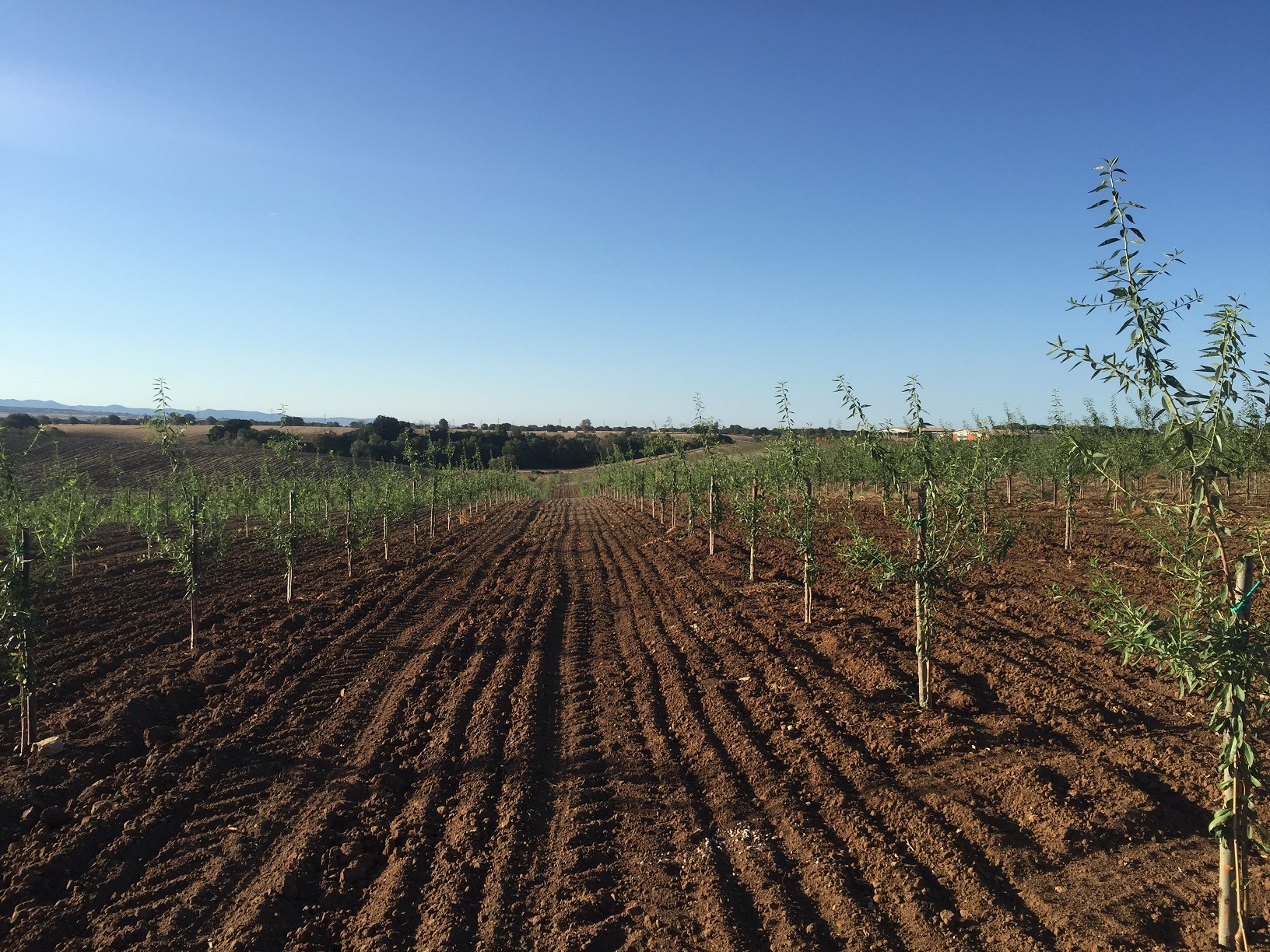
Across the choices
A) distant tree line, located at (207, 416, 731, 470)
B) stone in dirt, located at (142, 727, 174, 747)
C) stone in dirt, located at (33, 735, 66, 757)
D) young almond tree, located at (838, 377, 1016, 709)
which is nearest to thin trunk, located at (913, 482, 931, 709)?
young almond tree, located at (838, 377, 1016, 709)

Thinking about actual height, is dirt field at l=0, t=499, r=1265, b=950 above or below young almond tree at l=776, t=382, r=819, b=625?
below

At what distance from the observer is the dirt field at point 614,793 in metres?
4.61

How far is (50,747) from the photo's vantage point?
7074 millimetres

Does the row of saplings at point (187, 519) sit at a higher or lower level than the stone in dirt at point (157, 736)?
higher

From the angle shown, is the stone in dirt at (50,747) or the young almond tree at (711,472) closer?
the stone in dirt at (50,747)

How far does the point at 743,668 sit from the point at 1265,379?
7.07 metres

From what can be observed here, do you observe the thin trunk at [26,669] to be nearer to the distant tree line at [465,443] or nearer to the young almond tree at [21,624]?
the young almond tree at [21,624]

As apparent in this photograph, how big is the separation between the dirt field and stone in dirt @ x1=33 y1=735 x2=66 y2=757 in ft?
0.38

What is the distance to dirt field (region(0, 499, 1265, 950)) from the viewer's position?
461 centimetres

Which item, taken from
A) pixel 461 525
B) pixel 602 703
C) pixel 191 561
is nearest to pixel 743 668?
pixel 602 703

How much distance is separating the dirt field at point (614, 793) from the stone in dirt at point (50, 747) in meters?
0.11

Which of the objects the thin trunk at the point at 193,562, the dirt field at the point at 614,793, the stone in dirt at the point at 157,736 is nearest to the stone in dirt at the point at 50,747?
the dirt field at the point at 614,793

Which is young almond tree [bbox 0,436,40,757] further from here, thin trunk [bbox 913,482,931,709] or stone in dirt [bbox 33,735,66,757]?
thin trunk [bbox 913,482,931,709]

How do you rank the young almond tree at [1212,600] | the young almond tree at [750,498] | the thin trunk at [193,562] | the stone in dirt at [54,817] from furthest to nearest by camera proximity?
1. the young almond tree at [750,498]
2. the thin trunk at [193,562]
3. the stone in dirt at [54,817]
4. the young almond tree at [1212,600]
